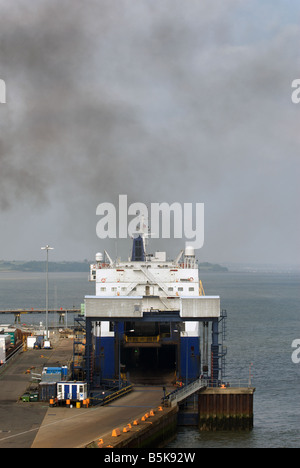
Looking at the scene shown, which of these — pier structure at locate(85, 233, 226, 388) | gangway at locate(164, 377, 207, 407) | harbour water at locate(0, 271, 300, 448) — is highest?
pier structure at locate(85, 233, 226, 388)

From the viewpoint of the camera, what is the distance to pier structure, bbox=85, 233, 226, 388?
4712 cm

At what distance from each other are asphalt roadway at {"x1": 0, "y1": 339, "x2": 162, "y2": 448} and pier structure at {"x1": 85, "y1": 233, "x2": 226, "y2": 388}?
13.1ft

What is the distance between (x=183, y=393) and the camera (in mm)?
44906

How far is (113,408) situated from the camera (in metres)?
42.6

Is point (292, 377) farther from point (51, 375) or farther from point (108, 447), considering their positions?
point (108, 447)

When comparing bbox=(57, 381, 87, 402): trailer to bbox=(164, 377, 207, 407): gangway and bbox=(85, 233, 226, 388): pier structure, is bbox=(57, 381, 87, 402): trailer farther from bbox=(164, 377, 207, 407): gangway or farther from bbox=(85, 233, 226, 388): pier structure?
bbox=(164, 377, 207, 407): gangway

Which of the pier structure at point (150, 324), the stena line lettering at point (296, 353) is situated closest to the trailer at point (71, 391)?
the pier structure at point (150, 324)

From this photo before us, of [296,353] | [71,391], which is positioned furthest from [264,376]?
[71,391]

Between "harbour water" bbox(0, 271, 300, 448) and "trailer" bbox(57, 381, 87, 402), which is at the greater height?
"trailer" bbox(57, 381, 87, 402)

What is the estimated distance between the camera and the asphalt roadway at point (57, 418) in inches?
1378

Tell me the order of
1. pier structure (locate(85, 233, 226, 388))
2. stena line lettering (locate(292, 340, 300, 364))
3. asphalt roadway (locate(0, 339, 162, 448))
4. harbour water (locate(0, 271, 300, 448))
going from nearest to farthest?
1. asphalt roadway (locate(0, 339, 162, 448))
2. harbour water (locate(0, 271, 300, 448))
3. pier structure (locate(85, 233, 226, 388))
4. stena line lettering (locate(292, 340, 300, 364))

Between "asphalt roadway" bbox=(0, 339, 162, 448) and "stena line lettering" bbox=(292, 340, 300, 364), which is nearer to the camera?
"asphalt roadway" bbox=(0, 339, 162, 448)

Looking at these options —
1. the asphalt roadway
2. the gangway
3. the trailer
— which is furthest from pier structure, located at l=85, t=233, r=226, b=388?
the asphalt roadway
